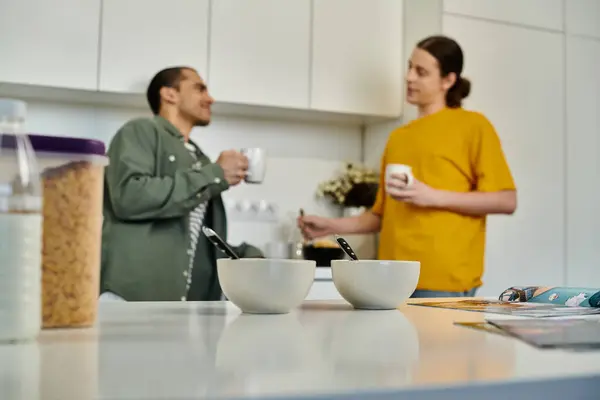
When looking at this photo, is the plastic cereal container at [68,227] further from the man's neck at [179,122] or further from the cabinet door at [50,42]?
the cabinet door at [50,42]

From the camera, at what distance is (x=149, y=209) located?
7.04 ft

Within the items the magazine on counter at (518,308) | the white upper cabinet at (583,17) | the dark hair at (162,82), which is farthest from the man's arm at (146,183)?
the white upper cabinet at (583,17)

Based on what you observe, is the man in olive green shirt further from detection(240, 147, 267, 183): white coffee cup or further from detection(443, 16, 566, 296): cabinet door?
detection(443, 16, 566, 296): cabinet door

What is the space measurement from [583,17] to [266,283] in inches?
110

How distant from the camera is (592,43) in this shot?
3.17 metres

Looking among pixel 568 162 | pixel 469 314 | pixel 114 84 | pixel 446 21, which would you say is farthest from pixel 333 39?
pixel 469 314

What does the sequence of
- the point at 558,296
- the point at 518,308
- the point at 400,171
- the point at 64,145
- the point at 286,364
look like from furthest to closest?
the point at 400,171 → the point at 558,296 → the point at 518,308 → the point at 64,145 → the point at 286,364

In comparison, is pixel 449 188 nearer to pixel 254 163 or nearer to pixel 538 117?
pixel 254 163

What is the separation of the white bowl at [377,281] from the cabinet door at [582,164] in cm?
231

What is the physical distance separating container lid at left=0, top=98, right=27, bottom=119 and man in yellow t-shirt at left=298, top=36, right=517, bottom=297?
1.59m

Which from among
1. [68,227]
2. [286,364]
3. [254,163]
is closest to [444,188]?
[254,163]

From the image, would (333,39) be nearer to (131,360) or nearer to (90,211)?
(90,211)

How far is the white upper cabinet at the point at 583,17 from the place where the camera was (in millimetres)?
3121

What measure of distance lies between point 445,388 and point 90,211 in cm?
40
